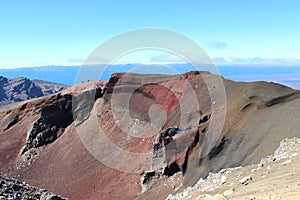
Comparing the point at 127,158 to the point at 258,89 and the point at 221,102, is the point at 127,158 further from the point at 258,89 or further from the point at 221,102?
the point at 258,89

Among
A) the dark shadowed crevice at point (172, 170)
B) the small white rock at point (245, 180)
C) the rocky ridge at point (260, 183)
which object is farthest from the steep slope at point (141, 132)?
the small white rock at point (245, 180)

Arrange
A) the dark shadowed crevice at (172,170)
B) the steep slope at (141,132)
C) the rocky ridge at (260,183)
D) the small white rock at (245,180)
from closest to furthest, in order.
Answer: the rocky ridge at (260,183) < the small white rock at (245,180) < the steep slope at (141,132) < the dark shadowed crevice at (172,170)

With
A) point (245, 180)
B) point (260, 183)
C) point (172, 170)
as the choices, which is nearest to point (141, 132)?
point (172, 170)

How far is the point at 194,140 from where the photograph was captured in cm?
4231

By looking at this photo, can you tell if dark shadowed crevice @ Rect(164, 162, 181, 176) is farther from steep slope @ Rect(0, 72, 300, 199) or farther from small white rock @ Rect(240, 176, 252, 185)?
small white rock @ Rect(240, 176, 252, 185)

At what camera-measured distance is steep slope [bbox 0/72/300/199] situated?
3805 cm

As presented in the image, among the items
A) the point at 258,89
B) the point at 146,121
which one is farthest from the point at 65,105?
the point at 258,89

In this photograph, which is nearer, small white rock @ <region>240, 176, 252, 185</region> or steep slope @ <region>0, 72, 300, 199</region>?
small white rock @ <region>240, 176, 252, 185</region>

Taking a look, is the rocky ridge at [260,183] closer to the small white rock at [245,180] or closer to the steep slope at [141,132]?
the small white rock at [245,180]

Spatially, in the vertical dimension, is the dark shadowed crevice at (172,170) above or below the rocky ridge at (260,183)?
below

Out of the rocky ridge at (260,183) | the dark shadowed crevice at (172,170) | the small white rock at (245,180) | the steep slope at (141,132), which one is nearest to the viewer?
the rocky ridge at (260,183)

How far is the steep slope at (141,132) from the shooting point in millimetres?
38053

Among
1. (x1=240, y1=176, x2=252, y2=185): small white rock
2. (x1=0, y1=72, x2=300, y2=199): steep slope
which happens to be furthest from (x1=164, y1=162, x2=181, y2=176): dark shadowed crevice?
(x1=240, y1=176, x2=252, y2=185): small white rock

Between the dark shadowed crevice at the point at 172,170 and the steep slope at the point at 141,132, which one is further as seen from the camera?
the dark shadowed crevice at the point at 172,170
